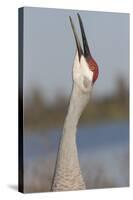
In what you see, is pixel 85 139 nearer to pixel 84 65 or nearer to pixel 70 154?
pixel 70 154

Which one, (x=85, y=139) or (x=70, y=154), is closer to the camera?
(x=70, y=154)

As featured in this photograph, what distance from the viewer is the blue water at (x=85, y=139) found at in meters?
9.98

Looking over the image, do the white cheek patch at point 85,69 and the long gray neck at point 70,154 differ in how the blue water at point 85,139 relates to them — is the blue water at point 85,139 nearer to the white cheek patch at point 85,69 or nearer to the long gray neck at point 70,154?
the long gray neck at point 70,154

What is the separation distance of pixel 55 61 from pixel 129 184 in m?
1.95

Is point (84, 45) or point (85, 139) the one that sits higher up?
point (84, 45)

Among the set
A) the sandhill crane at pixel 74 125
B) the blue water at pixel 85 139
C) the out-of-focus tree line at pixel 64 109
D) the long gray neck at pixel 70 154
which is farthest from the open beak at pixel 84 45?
the blue water at pixel 85 139

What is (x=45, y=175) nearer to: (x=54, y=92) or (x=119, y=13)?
(x=54, y=92)

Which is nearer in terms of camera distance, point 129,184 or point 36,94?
point 36,94

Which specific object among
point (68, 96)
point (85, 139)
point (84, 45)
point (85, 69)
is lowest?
point (85, 139)

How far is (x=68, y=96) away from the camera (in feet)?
33.5

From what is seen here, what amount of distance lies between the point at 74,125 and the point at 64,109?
0.83 ft

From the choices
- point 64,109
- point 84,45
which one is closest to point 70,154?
point 64,109

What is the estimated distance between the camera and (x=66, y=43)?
33.4 ft

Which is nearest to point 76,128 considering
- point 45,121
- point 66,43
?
point 45,121
